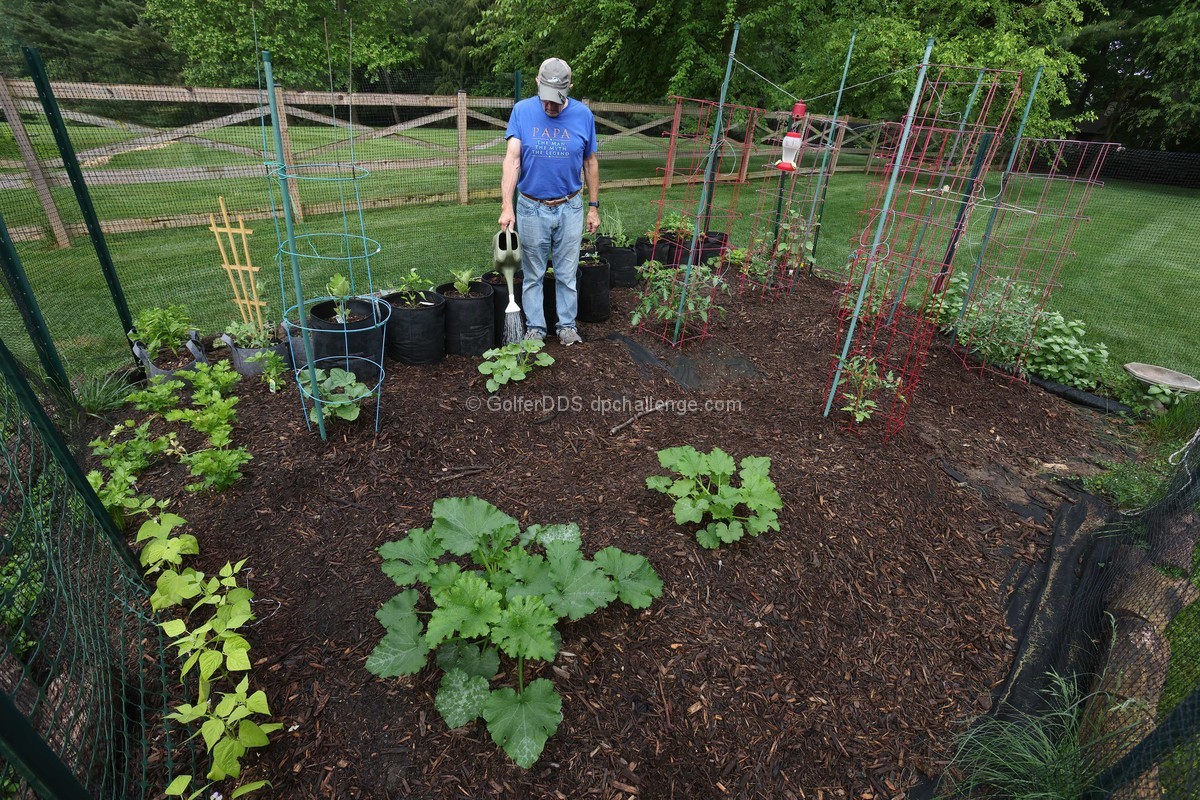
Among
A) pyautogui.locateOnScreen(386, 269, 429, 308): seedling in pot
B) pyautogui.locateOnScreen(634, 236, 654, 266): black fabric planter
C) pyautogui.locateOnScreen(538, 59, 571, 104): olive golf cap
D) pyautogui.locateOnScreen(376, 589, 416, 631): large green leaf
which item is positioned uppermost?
pyautogui.locateOnScreen(538, 59, 571, 104): olive golf cap

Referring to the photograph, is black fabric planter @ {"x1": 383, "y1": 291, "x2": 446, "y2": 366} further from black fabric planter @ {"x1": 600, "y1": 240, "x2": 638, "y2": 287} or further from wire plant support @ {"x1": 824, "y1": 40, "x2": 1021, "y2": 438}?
wire plant support @ {"x1": 824, "y1": 40, "x2": 1021, "y2": 438}

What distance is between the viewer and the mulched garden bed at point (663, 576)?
1.89 metres

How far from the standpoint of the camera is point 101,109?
5480 mm

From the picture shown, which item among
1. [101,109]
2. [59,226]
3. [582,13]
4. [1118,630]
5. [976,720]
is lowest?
[976,720]

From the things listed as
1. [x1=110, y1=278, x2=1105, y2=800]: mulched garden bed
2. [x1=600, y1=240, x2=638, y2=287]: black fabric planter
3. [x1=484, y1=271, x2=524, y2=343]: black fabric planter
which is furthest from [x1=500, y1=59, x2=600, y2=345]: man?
[x1=600, y1=240, x2=638, y2=287]: black fabric planter

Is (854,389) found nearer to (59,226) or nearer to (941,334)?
(941,334)

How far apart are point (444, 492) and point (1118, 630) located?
3.04 m

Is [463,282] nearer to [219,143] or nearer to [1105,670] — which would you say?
[1105,670]

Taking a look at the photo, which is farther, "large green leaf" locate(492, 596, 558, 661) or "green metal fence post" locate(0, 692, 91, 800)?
"large green leaf" locate(492, 596, 558, 661)

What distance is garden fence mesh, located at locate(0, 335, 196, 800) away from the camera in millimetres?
1591

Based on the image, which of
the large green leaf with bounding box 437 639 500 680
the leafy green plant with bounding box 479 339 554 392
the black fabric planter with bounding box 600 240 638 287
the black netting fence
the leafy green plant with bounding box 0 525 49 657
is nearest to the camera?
the black netting fence

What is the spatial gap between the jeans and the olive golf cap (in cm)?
65

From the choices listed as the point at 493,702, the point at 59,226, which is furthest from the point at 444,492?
the point at 59,226

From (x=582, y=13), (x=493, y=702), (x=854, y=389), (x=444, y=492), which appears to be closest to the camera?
(x=493, y=702)
